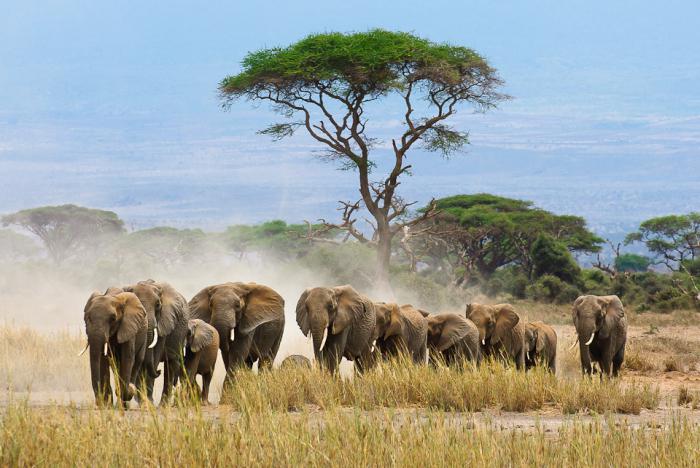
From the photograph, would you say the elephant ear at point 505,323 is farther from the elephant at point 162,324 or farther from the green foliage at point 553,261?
the green foliage at point 553,261

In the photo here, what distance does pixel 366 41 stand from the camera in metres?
34.9

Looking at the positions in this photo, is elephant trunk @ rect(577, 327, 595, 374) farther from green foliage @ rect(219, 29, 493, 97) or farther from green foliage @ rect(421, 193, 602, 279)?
green foliage @ rect(421, 193, 602, 279)

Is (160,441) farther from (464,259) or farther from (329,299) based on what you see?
(464,259)

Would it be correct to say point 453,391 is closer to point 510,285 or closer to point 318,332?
point 318,332

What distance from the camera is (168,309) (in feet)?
47.0

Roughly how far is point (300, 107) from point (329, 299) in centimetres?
2042

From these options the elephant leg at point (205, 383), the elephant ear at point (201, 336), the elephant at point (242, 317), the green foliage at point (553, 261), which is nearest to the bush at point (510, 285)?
the green foliage at point (553, 261)

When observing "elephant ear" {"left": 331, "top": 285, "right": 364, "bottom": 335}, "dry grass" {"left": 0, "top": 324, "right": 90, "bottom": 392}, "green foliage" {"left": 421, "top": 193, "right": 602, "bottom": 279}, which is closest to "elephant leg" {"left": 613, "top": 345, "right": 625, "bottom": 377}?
"elephant ear" {"left": 331, "top": 285, "right": 364, "bottom": 335}

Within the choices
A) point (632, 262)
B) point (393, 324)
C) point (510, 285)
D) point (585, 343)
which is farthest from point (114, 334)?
point (632, 262)

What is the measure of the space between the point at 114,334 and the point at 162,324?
1.23 m

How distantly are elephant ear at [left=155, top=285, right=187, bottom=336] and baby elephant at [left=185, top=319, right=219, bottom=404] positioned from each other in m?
0.42

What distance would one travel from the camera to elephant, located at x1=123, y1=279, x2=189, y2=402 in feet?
46.3

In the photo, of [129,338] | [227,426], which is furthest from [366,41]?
[227,426]

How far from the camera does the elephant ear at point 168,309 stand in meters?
14.2
